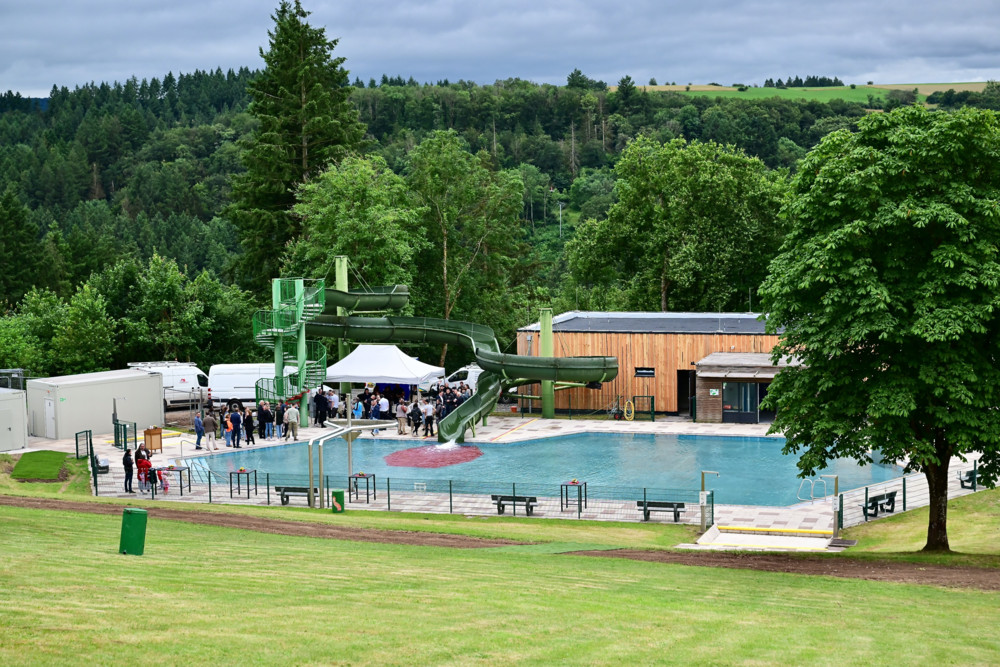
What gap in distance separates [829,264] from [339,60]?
4961 centimetres

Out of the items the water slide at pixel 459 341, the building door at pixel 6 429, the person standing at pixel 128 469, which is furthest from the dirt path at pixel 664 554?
the water slide at pixel 459 341

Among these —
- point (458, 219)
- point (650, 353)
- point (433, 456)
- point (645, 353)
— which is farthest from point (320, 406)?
point (458, 219)

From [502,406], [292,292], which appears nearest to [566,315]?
[502,406]

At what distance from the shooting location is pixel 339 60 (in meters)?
62.6

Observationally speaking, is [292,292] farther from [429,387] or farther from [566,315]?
[566,315]

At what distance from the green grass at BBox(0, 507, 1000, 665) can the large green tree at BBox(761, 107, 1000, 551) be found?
11.6 ft

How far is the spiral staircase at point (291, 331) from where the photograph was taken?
4053cm

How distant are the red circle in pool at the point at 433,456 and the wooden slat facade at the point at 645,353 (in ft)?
27.7

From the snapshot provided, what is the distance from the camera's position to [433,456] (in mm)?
34938

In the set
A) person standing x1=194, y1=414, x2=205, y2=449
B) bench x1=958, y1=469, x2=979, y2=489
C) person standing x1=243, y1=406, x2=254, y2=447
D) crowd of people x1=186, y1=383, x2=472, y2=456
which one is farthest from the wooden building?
person standing x1=194, y1=414, x2=205, y2=449

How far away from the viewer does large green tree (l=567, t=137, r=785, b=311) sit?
54875 mm

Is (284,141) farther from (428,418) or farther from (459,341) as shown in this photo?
(428,418)

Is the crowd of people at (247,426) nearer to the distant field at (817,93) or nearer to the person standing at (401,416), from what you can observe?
the person standing at (401,416)

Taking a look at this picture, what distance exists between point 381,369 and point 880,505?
22.1 meters
